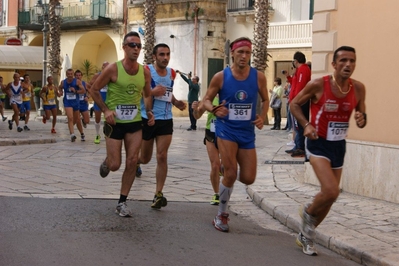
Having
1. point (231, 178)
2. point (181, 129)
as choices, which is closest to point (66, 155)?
point (231, 178)

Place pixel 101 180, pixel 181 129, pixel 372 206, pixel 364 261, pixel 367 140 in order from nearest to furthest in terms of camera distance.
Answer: pixel 364 261 < pixel 372 206 < pixel 367 140 < pixel 101 180 < pixel 181 129

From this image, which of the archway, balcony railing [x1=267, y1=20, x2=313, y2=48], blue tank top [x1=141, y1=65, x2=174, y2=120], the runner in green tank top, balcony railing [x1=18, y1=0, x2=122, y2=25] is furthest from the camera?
the archway

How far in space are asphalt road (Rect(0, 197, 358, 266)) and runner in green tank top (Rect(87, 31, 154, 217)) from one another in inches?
23.3

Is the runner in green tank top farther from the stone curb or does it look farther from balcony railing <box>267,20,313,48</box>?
balcony railing <box>267,20,313,48</box>

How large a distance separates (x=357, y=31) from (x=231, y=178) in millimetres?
3726

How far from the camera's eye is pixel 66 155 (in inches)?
574

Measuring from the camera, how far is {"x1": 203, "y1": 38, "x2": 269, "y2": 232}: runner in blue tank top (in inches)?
293

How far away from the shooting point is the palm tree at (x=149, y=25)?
3677cm

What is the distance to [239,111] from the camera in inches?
294

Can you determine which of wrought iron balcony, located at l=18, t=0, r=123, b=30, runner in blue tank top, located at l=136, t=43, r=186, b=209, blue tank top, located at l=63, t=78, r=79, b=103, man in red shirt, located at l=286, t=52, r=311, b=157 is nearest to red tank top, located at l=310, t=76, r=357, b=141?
runner in blue tank top, located at l=136, t=43, r=186, b=209

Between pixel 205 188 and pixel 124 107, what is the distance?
281 centimetres

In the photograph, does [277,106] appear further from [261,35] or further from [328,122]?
[328,122]

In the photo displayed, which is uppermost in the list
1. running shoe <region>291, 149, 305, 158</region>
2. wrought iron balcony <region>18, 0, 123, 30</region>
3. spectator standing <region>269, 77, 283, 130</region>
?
wrought iron balcony <region>18, 0, 123, 30</region>

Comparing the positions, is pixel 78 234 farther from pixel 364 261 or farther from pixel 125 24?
pixel 125 24
